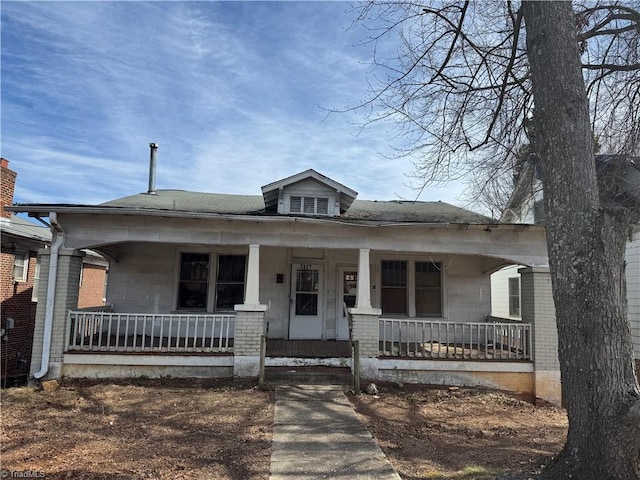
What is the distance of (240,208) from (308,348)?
4031mm

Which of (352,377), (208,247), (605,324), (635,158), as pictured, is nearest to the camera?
(605,324)

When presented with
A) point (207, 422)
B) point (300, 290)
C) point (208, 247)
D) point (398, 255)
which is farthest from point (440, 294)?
point (207, 422)

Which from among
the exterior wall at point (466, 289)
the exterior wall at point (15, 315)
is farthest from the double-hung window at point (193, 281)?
the exterior wall at point (466, 289)

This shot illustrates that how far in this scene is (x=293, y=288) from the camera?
36.9 ft

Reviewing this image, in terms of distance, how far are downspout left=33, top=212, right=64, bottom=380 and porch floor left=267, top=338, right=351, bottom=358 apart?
4.15 metres

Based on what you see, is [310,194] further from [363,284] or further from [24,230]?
[24,230]

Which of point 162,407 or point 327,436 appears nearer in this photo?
point 327,436

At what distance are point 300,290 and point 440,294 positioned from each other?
12.0ft

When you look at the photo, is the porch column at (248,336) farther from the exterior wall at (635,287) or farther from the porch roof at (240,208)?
the exterior wall at (635,287)

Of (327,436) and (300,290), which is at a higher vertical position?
(300,290)

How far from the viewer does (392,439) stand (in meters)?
5.64

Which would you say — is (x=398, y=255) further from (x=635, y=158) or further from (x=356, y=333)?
(x=635, y=158)

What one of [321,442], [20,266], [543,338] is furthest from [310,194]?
[20,266]

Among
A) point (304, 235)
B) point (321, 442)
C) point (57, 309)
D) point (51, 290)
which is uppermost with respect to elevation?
point (304, 235)
